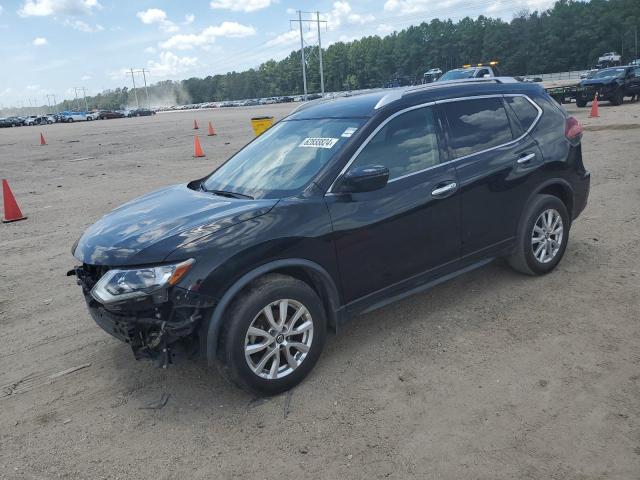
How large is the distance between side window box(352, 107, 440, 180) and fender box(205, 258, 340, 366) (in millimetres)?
824

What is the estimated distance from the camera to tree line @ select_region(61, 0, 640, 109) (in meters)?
104

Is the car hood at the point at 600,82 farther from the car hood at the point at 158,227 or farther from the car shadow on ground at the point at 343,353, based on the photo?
the car hood at the point at 158,227

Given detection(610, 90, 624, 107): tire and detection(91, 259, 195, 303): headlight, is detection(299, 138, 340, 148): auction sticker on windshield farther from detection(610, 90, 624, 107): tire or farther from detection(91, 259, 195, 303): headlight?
detection(610, 90, 624, 107): tire

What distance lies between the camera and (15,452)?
313cm

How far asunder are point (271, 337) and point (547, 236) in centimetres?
298

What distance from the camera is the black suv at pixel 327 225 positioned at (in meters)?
3.21

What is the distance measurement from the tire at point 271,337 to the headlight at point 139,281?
0.39 meters

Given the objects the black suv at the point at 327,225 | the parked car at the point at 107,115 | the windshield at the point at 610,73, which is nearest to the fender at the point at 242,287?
the black suv at the point at 327,225

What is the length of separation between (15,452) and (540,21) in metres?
130

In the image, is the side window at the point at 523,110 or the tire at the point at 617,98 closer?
the side window at the point at 523,110

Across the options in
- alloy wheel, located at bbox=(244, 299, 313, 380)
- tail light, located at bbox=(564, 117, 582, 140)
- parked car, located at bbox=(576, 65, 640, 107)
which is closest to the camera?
alloy wheel, located at bbox=(244, 299, 313, 380)

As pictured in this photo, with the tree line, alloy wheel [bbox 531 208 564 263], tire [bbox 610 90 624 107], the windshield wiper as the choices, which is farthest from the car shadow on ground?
the tree line

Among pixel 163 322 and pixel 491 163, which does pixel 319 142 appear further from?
pixel 163 322

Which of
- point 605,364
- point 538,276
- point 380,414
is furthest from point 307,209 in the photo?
point 538,276
